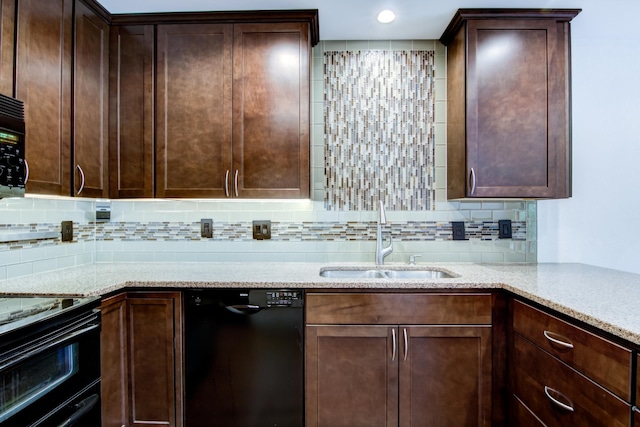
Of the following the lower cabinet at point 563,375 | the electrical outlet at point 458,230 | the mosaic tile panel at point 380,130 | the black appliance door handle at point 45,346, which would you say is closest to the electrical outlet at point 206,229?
the mosaic tile panel at point 380,130

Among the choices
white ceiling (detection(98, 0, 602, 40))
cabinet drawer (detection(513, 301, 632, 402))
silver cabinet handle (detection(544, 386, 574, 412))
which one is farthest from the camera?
white ceiling (detection(98, 0, 602, 40))

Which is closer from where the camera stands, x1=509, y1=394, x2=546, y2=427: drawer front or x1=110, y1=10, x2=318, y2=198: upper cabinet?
x1=509, y1=394, x2=546, y2=427: drawer front

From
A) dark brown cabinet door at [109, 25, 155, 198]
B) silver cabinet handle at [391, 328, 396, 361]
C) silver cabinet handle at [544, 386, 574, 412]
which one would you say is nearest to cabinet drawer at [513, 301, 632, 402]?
silver cabinet handle at [544, 386, 574, 412]

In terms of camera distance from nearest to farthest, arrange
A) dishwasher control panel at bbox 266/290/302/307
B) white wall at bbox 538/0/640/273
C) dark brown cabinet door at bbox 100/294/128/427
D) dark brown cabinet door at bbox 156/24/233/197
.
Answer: dark brown cabinet door at bbox 100/294/128/427
dishwasher control panel at bbox 266/290/302/307
dark brown cabinet door at bbox 156/24/233/197
white wall at bbox 538/0/640/273

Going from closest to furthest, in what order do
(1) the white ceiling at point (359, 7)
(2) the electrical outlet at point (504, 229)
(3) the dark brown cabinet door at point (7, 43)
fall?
(3) the dark brown cabinet door at point (7, 43), (1) the white ceiling at point (359, 7), (2) the electrical outlet at point (504, 229)

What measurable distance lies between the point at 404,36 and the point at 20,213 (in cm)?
232

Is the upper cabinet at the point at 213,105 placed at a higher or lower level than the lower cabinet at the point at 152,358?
higher

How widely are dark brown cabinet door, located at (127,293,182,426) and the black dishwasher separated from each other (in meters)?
0.05

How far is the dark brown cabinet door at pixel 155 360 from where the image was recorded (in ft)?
5.28

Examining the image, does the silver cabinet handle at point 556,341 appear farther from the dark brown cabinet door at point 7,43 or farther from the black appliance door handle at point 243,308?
the dark brown cabinet door at point 7,43

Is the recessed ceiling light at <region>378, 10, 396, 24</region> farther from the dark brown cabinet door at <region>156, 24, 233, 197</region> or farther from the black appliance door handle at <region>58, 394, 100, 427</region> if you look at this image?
the black appliance door handle at <region>58, 394, 100, 427</region>

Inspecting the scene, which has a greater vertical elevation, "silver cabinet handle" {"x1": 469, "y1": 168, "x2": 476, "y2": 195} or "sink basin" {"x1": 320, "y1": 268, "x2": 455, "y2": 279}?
"silver cabinet handle" {"x1": 469, "y1": 168, "x2": 476, "y2": 195}

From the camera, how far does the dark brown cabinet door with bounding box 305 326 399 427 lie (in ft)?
5.15

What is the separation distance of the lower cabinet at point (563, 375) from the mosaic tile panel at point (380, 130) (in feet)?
3.19
